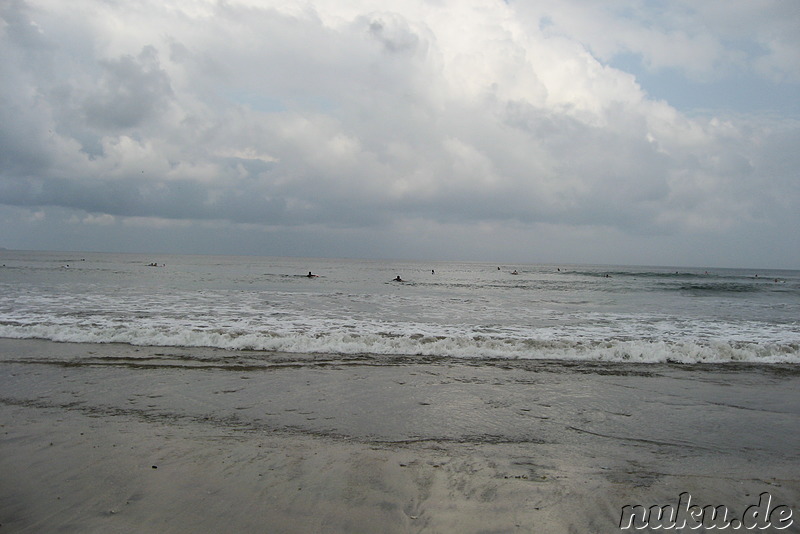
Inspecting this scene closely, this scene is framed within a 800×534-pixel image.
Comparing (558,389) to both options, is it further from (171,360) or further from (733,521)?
(171,360)

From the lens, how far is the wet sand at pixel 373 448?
170 inches

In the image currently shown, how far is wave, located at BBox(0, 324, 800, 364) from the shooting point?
42.8 feet

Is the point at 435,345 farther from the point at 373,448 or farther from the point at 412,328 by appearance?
the point at 373,448

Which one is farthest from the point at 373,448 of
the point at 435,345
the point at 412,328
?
the point at 412,328

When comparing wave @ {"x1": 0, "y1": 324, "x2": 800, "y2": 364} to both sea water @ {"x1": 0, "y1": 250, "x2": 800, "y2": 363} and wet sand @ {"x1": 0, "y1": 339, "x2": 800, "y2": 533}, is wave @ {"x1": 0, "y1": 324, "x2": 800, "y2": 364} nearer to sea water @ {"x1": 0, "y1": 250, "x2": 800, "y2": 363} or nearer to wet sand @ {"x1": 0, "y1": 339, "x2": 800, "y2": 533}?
sea water @ {"x1": 0, "y1": 250, "x2": 800, "y2": 363}

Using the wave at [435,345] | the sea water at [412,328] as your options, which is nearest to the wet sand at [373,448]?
the wave at [435,345]

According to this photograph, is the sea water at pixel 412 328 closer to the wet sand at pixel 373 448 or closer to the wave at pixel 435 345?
the wave at pixel 435 345

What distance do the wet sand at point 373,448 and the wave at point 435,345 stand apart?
8.03 feet

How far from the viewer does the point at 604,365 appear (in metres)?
12.1

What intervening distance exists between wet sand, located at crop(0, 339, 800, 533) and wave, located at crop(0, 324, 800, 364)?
96.4 inches

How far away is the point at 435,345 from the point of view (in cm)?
1377

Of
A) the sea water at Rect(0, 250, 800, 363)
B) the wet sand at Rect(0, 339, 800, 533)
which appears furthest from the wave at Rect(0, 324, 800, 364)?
the wet sand at Rect(0, 339, 800, 533)

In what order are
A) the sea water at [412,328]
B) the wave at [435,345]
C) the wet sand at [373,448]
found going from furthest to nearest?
the sea water at [412,328]
the wave at [435,345]
the wet sand at [373,448]

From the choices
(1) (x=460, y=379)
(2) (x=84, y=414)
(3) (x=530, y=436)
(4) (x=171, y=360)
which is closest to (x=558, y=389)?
(1) (x=460, y=379)
